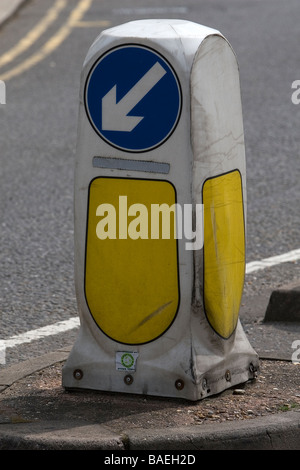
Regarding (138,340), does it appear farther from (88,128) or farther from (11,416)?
(88,128)

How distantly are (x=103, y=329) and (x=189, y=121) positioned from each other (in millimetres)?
892

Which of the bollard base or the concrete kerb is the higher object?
the bollard base

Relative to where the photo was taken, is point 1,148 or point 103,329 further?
point 1,148

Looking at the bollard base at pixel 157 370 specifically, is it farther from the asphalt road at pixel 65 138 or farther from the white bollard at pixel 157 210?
the asphalt road at pixel 65 138

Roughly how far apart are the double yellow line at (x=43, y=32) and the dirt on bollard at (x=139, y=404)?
26.5 ft

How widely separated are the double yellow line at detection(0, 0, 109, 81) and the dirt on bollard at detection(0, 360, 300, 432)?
8075 mm

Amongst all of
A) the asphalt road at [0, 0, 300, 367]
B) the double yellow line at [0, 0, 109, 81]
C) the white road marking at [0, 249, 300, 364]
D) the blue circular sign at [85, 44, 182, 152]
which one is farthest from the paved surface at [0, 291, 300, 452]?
the double yellow line at [0, 0, 109, 81]

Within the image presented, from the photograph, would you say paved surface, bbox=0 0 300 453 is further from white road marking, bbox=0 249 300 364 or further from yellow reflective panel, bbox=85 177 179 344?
white road marking, bbox=0 249 300 364

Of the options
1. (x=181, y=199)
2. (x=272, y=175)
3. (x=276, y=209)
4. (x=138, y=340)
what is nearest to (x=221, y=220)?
(x=181, y=199)

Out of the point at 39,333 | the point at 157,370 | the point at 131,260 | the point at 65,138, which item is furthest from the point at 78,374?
the point at 65,138

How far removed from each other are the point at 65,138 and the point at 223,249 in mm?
5387

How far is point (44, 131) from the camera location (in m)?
9.62

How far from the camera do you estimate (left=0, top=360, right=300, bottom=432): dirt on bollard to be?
3928 millimetres

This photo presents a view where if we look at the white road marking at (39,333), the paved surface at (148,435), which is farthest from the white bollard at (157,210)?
the white road marking at (39,333)
